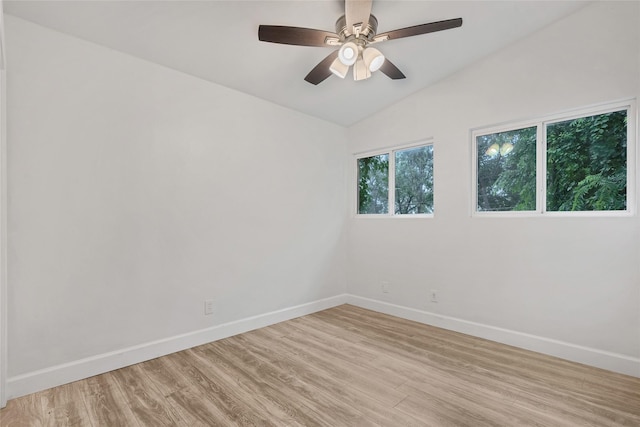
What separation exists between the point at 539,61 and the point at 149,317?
4055 millimetres

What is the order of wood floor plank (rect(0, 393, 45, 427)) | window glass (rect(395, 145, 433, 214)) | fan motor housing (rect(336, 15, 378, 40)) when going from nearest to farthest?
wood floor plank (rect(0, 393, 45, 427))
fan motor housing (rect(336, 15, 378, 40))
window glass (rect(395, 145, 433, 214))

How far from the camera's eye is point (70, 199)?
89.2 inches

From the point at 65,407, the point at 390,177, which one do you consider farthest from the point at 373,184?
the point at 65,407

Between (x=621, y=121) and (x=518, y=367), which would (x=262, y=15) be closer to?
(x=621, y=121)

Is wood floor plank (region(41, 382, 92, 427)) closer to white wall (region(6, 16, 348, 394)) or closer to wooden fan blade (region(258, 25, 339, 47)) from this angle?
white wall (region(6, 16, 348, 394))

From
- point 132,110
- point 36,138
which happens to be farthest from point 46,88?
point 132,110

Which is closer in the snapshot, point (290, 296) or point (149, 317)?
point (149, 317)

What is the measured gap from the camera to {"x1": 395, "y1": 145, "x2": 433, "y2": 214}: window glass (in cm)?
365

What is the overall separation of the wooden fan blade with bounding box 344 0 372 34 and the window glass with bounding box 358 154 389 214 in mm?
2195

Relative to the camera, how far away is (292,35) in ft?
6.66

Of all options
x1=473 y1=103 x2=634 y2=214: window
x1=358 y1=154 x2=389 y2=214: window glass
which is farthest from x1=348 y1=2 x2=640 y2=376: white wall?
x1=358 y1=154 x2=389 y2=214: window glass

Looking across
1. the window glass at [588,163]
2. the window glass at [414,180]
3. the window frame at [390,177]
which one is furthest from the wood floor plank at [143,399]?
the window glass at [588,163]

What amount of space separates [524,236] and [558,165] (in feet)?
2.25

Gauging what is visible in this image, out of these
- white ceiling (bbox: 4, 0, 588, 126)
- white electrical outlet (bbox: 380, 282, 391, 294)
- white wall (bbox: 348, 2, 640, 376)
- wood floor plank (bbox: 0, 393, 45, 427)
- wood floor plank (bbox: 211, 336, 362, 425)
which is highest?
white ceiling (bbox: 4, 0, 588, 126)
